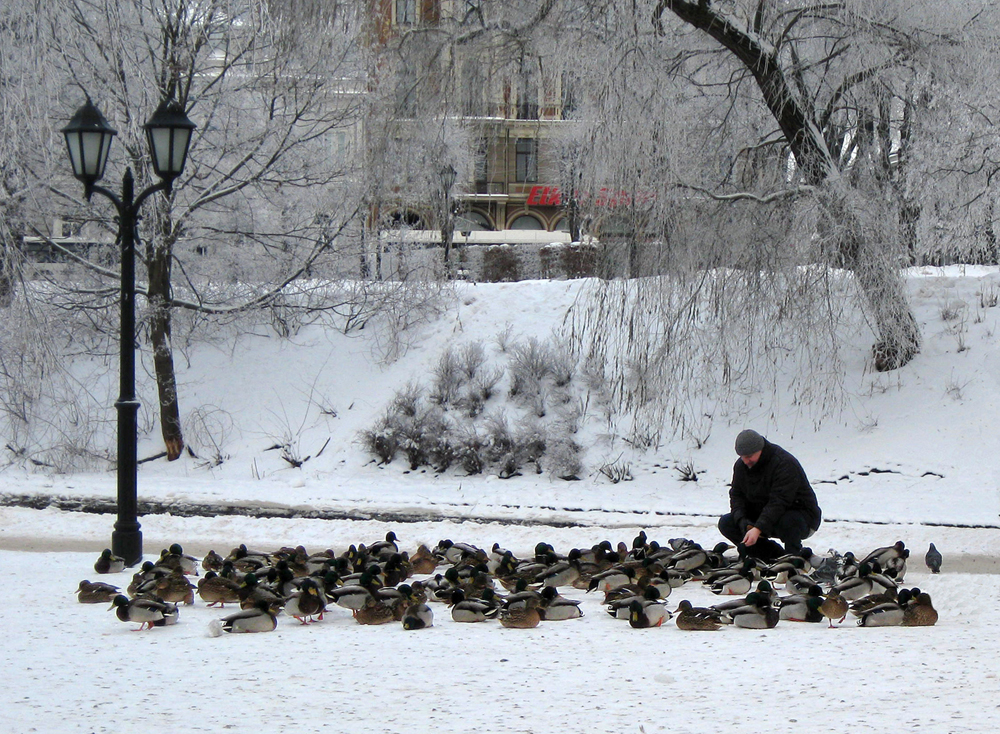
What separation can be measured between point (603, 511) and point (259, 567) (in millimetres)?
6005

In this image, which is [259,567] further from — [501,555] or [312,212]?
[312,212]

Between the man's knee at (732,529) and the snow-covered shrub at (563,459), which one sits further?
the snow-covered shrub at (563,459)

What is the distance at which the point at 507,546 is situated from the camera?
1068 cm

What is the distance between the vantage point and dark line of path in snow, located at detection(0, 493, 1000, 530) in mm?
12531

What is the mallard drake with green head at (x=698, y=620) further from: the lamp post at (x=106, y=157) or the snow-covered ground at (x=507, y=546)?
the lamp post at (x=106, y=157)

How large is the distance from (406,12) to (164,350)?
726cm

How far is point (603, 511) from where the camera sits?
13188mm

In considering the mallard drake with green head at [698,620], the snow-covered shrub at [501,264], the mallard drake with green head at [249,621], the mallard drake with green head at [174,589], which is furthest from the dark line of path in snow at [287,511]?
the snow-covered shrub at [501,264]

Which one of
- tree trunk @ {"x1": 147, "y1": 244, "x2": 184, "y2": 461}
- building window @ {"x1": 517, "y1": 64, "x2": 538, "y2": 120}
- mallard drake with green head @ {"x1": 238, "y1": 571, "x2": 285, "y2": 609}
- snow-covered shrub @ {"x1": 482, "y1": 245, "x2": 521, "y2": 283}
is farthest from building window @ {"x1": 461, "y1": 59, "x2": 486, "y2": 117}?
snow-covered shrub @ {"x1": 482, "y1": 245, "x2": 521, "y2": 283}

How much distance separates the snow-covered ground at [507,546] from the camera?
469cm

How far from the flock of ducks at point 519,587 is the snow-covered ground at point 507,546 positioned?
0.14 metres

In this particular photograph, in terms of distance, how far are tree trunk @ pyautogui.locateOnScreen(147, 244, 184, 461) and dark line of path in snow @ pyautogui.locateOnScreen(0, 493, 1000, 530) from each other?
358cm

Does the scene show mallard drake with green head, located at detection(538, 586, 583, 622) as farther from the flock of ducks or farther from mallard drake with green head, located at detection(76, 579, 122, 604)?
mallard drake with green head, located at detection(76, 579, 122, 604)

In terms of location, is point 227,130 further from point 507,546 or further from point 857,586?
point 857,586
